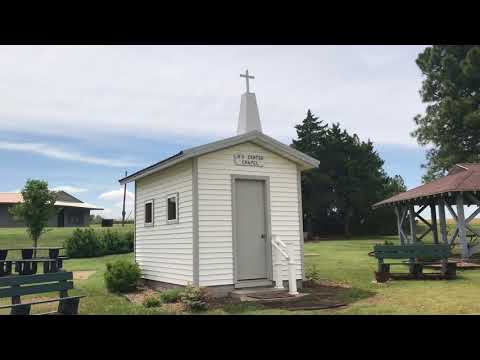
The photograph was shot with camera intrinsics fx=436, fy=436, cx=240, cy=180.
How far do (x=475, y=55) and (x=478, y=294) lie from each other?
29.8 m

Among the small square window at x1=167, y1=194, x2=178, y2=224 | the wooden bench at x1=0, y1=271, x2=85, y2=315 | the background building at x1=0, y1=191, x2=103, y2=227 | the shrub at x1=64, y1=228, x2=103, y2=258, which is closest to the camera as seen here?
the wooden bench at x1=0, y1=271, x2=85, y2=315

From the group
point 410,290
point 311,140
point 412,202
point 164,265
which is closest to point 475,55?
point 311,140

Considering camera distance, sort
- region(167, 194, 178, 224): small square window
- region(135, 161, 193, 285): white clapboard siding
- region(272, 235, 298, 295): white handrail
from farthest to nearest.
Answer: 1. region(167, 194, 178, 224): small square window
2. region(135, 161, 193, 285): white clapboard siding
3. region(272, 235, 298, 295): white handrail

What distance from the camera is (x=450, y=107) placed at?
34.2 m

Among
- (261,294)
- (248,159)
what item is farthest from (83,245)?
(261,294)

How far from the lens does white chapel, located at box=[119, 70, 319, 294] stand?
1053cm

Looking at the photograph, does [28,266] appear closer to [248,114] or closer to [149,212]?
[149,212]

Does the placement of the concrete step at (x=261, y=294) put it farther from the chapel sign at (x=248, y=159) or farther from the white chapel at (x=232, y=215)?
the chapel sign at (x=248, y=159)

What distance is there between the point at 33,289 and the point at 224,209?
4789mm

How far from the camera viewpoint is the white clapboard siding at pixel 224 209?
10508 mm

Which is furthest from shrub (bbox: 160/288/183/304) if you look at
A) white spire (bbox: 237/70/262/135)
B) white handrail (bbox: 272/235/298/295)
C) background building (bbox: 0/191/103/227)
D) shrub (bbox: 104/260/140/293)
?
background building (bbox: 0/191/103/227)

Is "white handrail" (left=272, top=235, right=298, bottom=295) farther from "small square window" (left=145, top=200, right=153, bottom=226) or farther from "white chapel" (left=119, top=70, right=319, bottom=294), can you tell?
"small square window" (left=145, top=200, right=153, bottom=226)

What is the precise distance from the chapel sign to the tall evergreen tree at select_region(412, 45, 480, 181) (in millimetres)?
27182
